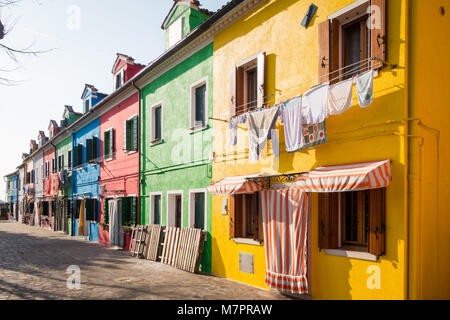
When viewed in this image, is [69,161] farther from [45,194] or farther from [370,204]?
[370,204]

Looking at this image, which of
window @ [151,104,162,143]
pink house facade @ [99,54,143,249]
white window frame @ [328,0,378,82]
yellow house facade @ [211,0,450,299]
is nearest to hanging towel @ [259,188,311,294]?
yellow house facade @ [211,0,450,299]

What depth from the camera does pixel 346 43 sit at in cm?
723

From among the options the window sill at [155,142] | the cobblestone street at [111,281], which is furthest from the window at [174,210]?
the window sill at [155,142]

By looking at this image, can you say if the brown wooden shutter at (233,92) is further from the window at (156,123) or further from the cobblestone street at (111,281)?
the window at (156,123)

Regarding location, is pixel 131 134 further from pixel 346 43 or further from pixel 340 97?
pixel 340 97

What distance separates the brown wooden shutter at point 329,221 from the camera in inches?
276

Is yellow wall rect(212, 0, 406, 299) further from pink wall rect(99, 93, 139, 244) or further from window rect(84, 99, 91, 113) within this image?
window rect(84, 99, 91, 113)

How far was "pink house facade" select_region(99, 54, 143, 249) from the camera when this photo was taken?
16.1 metres

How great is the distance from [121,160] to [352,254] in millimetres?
13032

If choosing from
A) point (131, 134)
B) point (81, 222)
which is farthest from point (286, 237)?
point (81, 222)
